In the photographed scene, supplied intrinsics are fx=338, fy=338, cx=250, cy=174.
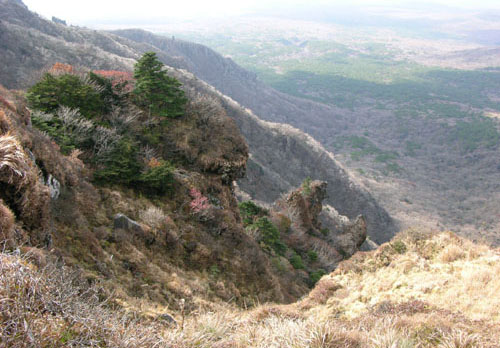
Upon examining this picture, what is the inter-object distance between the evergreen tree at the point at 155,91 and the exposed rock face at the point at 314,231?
12.3 metres

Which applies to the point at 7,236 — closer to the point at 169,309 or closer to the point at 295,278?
the point at 169,309

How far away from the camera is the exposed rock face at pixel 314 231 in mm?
25141

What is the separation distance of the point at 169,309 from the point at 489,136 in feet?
480

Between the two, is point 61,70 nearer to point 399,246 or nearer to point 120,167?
point 120,167

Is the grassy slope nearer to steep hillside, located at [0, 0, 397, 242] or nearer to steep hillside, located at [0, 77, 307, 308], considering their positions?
steep hillside, located at [0, 77, 307, 308]

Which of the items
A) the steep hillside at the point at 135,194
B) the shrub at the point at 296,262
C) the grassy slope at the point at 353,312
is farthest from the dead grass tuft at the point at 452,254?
the shrub at the point at 296,262

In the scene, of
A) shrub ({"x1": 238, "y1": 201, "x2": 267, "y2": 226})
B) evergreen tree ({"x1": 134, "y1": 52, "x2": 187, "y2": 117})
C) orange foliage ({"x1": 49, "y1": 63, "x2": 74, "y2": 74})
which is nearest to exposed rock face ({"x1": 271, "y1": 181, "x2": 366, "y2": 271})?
shrub ({"x1": 238, "y1": 201, "x2": 267, "y2": 226})

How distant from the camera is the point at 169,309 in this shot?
8.24 meters

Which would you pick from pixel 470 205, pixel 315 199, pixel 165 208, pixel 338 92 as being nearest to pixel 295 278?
pixel 165 208

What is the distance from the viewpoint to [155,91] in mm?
17766

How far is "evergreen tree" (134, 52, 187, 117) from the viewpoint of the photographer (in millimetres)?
17438

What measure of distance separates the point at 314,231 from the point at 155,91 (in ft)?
58.4

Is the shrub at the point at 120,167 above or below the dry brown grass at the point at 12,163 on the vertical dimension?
below

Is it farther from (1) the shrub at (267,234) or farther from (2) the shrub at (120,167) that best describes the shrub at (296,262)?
(2) the shrub at (120,167)
